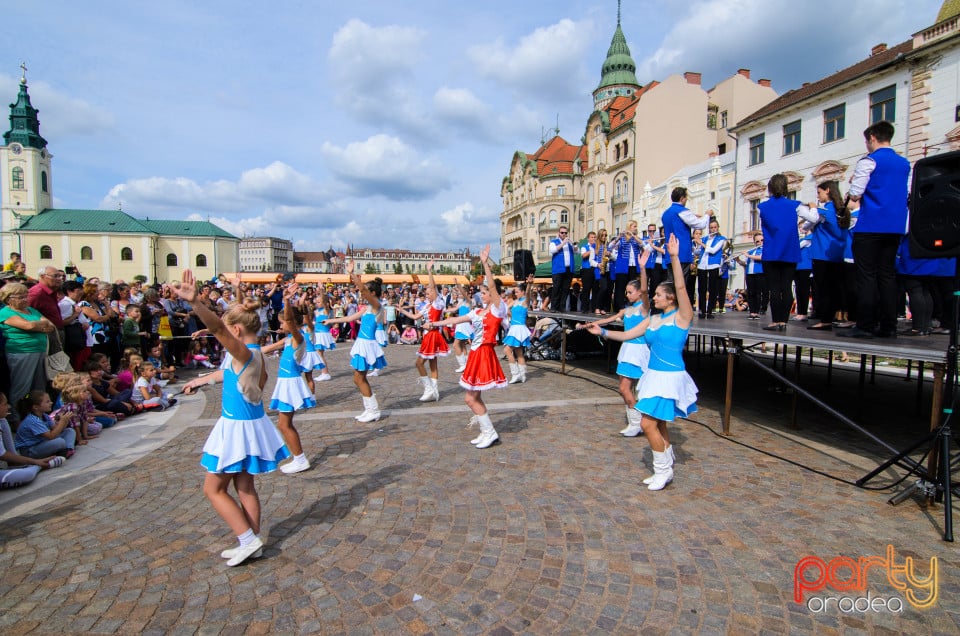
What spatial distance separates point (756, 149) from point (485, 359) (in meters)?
30.9

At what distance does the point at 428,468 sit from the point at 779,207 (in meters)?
6.34

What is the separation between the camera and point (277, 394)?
232 inches

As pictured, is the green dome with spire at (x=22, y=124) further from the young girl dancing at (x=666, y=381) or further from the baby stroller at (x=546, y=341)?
the young girl dancing at (x=666, y=381)

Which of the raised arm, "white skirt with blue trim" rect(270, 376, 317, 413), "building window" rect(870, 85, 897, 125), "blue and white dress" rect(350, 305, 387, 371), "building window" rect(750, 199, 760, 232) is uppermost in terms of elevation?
"building window" rect(870, 85, 897, 125)

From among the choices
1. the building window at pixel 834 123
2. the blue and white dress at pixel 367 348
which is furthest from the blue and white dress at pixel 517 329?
the building window at pixel 834 123

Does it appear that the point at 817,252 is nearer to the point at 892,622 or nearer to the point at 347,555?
the point at 892,622

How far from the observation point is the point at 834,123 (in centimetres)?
2484

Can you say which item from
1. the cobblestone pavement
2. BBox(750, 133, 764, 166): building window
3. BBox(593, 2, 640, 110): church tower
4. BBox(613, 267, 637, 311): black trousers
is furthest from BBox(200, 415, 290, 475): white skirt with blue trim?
BBox(593, 2, 640, 110): church tower

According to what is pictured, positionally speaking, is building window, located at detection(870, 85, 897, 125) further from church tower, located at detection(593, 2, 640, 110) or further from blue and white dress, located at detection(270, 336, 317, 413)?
church tower, located at detection(593, 2, 640, 110)

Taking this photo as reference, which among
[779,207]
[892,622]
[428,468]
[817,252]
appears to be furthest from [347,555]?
[817,252]

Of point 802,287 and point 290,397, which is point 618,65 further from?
point 290,397

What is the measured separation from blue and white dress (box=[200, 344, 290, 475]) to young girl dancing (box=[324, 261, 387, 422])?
3655 millimetres

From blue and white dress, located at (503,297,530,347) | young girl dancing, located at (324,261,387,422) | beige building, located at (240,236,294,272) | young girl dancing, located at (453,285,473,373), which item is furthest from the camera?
beige building, located at (240,236,294,272)

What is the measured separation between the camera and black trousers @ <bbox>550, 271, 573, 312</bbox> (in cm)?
1366
